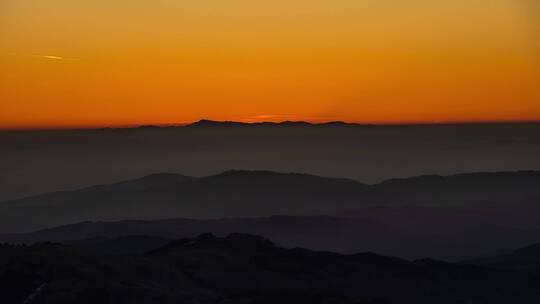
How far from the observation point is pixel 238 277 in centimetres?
12162

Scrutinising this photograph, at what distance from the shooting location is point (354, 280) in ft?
459

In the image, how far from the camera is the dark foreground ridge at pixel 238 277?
99.5m

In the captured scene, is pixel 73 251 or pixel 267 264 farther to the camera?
pixel 267 264

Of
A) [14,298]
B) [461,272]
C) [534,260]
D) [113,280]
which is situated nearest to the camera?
[14,298]

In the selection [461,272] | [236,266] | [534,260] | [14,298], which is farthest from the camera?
[534,260]

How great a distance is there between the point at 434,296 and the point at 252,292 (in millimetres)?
42627

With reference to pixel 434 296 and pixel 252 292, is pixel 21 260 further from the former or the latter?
pixel 434 296

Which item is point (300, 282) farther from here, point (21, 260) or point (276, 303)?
point (21, 260)

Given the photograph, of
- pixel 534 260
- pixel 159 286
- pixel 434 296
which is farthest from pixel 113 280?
pixel 534 260

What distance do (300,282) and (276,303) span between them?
2728 cm

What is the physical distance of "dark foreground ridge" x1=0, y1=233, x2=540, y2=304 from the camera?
99.5 meters

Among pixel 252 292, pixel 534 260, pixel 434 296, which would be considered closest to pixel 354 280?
pixel 434 296

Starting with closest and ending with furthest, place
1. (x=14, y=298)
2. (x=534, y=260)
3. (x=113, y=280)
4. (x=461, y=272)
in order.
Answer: (x=14, y=298), (x=113, y=280), (x=461, y=272), (x=534, y=260)

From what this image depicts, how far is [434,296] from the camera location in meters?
142
